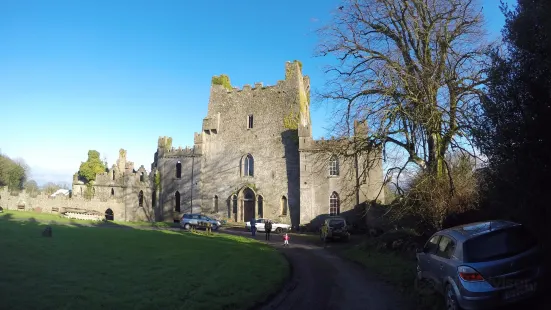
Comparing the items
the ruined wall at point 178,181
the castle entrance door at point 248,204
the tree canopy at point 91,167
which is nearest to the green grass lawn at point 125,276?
the castle entrance door at point 248,204

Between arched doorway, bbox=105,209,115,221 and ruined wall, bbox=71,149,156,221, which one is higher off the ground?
ruined wall, bbox=71,149,156,221

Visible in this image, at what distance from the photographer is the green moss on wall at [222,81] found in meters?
46.0

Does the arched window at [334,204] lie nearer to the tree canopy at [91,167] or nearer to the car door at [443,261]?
the car door at [443,261]

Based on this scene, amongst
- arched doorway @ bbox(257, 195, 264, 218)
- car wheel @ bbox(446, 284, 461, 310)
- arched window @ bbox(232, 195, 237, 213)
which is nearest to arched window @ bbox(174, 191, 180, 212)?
arched window @ bbox(232, 195, 237, 213)

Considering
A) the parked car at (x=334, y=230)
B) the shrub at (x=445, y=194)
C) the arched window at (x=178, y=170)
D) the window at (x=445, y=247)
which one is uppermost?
the arched window at (x=178, y=170)

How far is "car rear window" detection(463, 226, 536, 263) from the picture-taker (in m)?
6.46

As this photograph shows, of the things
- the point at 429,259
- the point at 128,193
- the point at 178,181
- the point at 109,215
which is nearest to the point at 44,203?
the point at 109,215

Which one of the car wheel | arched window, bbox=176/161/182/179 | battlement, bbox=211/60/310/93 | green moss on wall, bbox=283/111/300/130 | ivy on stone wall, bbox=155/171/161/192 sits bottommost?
the car wheel

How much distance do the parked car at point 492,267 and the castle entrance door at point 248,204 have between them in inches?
1387

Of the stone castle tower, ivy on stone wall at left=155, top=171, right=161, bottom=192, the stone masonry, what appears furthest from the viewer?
ivy on stone wall at left=155, top=171, right=161, bottom=192

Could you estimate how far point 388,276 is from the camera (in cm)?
1246

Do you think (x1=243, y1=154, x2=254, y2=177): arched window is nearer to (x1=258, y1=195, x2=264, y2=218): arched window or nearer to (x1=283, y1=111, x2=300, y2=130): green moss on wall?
(x1=258, y1=195, x2=264, y2=218): arched window

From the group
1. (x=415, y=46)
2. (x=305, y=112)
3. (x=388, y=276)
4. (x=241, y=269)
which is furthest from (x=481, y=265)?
(x=305, y=112)

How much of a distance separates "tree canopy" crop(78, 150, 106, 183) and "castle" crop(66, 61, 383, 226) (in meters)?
7.36
